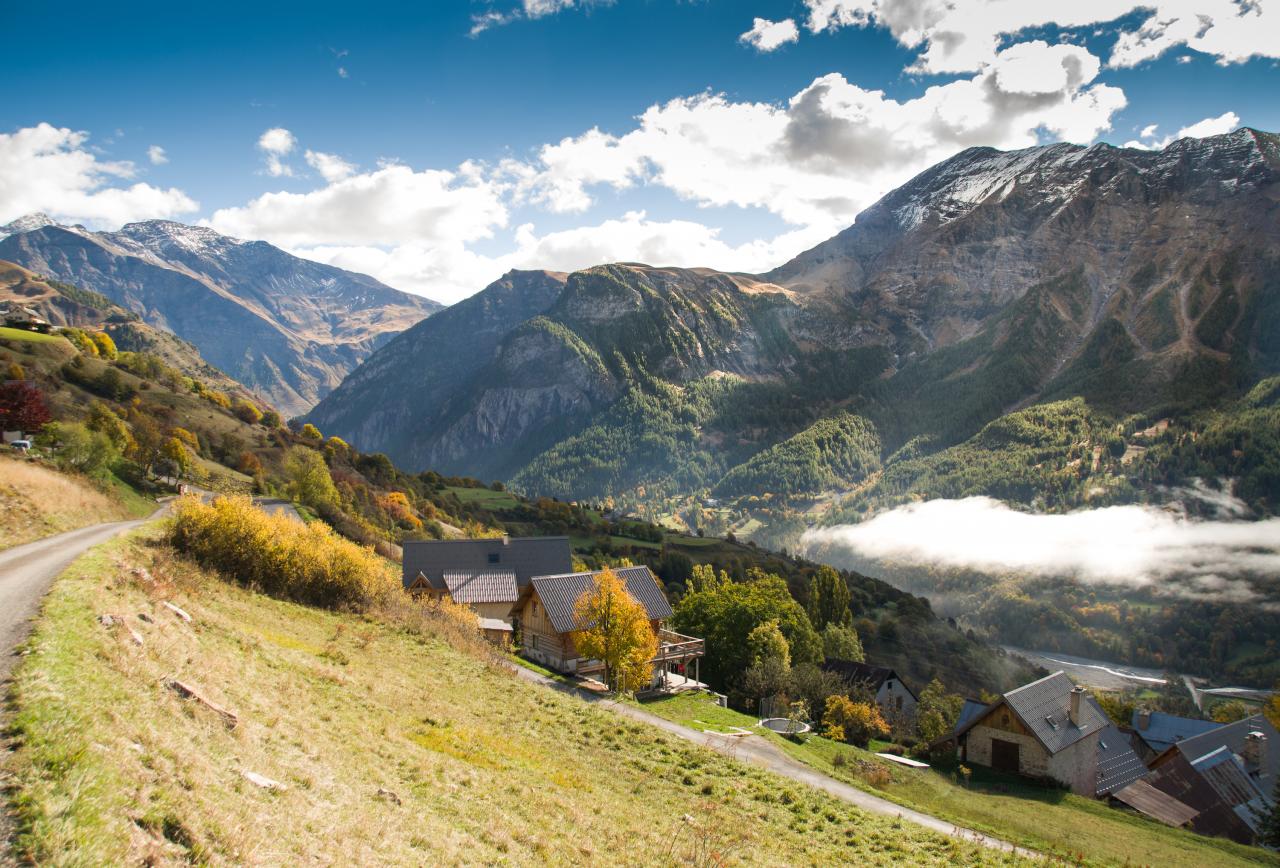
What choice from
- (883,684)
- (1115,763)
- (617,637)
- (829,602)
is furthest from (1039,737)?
(829,602)

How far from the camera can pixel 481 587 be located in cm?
5500

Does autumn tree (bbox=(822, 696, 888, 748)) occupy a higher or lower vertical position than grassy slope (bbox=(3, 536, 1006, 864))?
lower

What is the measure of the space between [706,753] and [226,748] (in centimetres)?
1638

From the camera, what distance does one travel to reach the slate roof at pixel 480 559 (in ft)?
184

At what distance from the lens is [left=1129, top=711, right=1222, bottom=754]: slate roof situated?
6631cm

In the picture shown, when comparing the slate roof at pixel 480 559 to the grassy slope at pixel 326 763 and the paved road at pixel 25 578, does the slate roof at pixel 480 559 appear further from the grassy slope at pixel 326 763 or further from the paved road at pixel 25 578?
the grassy slope at pixel 326 763

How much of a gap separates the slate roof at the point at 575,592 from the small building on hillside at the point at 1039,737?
70.4ft

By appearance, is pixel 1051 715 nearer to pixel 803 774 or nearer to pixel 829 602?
pixel 803 774

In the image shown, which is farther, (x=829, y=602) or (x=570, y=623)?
(x=829, y=602)

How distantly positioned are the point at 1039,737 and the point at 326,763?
43.3 m

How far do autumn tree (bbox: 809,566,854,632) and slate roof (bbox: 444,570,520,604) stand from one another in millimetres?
53258

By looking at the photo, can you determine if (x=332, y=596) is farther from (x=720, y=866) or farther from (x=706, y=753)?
(x=720, y=866)

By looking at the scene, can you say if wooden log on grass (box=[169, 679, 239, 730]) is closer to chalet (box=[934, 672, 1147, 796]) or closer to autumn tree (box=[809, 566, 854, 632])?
chalet (box=[934, 672, 1147, 796])

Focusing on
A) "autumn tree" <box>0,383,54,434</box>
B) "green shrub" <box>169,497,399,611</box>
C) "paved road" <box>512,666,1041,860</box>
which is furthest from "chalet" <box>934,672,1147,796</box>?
"autumn tree" <box>0,383,54,434</box>
